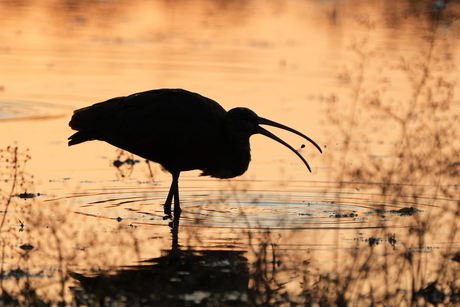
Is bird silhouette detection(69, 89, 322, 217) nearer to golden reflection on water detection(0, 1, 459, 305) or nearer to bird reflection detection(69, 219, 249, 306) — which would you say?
golden reflection on water detection(0, 1, 459, 305)

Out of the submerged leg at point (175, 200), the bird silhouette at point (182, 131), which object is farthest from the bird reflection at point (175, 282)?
the bird silhouette at point (182, 131)

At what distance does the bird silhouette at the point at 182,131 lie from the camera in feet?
29.7

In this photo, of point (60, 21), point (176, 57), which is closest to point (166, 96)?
point (176, 57)

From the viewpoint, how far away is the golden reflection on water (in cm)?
728

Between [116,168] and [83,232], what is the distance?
275cm

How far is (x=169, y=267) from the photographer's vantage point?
7.25 metres

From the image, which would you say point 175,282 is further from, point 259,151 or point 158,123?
point 259,151

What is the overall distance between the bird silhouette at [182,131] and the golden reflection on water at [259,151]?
35 centimetres

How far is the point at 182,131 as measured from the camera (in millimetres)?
9008

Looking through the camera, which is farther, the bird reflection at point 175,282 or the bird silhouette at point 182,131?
the bird silhouette at point 182,131

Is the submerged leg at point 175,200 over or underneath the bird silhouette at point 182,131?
underneath

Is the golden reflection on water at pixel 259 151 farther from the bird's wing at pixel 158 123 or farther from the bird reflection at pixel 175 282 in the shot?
the bird's wing at pixel 158 123

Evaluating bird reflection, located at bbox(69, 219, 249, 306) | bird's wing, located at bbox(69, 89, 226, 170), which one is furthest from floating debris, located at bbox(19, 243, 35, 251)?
bird's wing, located at bbox(69, 89, 226, 170)

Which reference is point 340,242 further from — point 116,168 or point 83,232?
point 116,168
